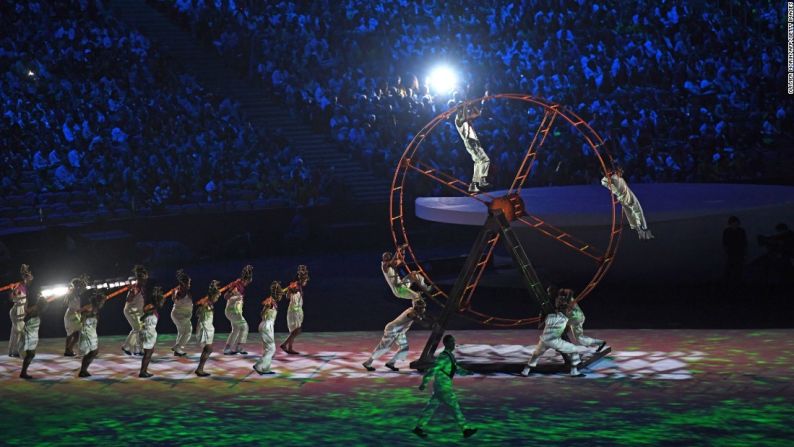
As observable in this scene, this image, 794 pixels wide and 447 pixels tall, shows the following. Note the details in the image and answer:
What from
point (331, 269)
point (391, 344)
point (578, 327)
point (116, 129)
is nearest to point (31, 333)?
point (391, 344)

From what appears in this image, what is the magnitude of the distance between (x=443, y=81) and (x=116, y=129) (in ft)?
27.8

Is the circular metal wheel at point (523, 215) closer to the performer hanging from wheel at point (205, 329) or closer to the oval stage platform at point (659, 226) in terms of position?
the oval stage platform at point (659, 226)

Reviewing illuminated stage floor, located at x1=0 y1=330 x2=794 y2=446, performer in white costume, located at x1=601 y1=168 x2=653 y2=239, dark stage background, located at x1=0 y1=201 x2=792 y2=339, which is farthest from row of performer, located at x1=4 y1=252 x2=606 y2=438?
dark stage background, located at x1=0 y1=201 x2=792 y2=339

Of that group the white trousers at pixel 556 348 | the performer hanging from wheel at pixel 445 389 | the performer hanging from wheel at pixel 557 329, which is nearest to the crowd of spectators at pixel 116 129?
the white trousers at pixel 556 348

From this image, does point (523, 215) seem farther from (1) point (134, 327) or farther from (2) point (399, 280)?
(1) point (134, 327)

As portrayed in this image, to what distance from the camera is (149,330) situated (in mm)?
14523

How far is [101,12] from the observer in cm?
3338

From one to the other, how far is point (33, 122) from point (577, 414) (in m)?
20.0

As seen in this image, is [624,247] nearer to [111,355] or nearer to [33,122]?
[111,355]

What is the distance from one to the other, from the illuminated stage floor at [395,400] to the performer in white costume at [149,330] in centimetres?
21

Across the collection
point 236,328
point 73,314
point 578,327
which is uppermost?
point 578,327

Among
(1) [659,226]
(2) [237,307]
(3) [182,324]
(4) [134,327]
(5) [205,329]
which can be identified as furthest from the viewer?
(1) [659,226]

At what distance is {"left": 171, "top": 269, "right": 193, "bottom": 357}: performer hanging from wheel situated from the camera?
1554 cm

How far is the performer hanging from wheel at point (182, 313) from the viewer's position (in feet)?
51.0
